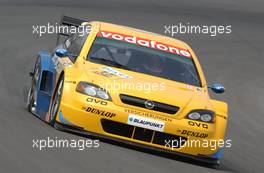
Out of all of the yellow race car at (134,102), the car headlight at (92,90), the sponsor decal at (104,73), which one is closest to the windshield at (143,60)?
the yellow race car at (134,102)

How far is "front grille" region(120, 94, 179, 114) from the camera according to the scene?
32.6ft

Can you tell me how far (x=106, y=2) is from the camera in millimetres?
25719

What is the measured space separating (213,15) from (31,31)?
274 inches

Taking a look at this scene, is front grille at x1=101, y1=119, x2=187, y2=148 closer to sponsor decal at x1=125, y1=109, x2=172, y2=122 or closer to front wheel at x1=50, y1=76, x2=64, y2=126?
sponsor decal at x1=125, y1=109, x2=172, y2=122

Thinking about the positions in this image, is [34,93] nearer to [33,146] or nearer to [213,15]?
[33,146]

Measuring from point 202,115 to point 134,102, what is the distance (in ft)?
2.58

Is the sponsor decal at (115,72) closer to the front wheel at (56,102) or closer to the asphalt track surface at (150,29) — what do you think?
the front wheel at (56,102)

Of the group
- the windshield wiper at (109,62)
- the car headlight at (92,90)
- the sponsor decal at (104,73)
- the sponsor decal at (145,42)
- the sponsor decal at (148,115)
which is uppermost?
the sponsor decal at (145,42)

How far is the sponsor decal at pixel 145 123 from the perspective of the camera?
985 cm

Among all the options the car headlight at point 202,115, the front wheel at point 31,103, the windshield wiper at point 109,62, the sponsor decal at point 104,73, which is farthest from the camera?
the front wheel at point 31,103

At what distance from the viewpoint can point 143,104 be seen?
995 centimetres

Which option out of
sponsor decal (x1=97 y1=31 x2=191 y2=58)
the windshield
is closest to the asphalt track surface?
the windshield

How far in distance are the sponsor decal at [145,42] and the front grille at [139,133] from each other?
1769 mm

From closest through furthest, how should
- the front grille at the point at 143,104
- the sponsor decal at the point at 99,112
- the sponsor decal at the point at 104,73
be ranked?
A: the sponsor decal at the point at 99,112 < the front grille at the point at 143,104 < the sponsor decal at the point at 104,73
